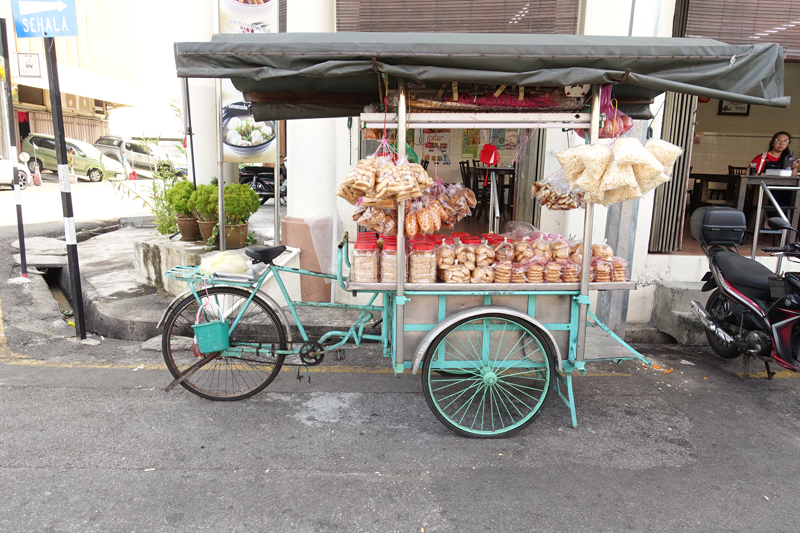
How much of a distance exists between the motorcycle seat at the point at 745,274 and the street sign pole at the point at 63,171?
558 cm

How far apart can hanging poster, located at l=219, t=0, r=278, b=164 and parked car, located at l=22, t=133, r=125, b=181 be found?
15064 mm


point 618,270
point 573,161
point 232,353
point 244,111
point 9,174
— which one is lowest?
point 232,353

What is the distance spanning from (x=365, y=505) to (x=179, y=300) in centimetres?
200

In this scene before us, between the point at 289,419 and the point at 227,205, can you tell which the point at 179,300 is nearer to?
the point at 289,419

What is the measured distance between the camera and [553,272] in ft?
10.8

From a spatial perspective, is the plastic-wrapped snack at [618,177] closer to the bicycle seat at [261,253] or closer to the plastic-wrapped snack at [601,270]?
the plastic-wrapped snack at [601,270]

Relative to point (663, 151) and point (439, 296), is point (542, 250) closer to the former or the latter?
point (439, 296)

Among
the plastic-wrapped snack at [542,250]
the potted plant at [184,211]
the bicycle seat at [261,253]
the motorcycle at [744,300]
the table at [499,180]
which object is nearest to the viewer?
the plastic-wrapped snack at [542,250]

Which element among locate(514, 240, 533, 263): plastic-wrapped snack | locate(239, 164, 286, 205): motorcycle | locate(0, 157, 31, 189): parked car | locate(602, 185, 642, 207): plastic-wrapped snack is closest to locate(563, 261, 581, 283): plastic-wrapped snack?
locate(514, 240, 533, 263): plastic-wrapped snack

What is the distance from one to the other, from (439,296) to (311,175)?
9.65ft

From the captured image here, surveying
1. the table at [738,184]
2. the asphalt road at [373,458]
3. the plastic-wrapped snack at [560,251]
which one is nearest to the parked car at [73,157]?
the asphalt road at [373,458]

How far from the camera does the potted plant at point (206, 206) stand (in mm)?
6395

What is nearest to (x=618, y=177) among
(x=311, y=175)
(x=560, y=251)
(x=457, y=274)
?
(x=560, y=251)

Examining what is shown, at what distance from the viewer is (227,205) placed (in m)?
6.26
